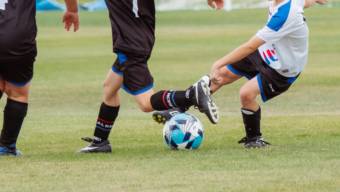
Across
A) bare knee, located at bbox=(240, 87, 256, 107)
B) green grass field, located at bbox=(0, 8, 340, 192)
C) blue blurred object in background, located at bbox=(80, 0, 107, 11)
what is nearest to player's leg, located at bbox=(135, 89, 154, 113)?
green grass field, located at bbox=(0, 8, 340, 192)

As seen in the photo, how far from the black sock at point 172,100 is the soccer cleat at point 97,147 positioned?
2.57 ft

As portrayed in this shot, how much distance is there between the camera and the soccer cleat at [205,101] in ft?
34.3

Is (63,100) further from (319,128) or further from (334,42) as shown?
(334,42)

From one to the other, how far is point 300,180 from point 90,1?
61.2 m

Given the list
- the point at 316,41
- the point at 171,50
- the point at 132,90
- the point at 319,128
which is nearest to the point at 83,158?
the point at 132,90

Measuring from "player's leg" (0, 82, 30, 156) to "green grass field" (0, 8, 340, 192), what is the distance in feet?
0.68

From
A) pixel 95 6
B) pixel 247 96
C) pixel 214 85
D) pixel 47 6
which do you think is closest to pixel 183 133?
pixel 247 96

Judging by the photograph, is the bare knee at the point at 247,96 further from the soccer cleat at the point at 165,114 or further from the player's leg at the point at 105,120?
the player's leg at the point at 105,120

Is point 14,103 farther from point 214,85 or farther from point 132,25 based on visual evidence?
point 214,85

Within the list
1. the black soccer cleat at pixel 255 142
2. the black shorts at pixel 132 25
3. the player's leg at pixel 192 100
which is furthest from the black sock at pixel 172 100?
the black soccer cleat at pixel 255 142

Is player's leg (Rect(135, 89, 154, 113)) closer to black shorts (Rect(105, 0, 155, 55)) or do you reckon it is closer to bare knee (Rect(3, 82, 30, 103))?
black shorts (Rect(105, 0, 155, 55))

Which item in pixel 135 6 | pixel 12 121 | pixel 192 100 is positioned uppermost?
pixel 135 6

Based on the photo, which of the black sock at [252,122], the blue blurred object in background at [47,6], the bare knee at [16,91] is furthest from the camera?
the blue blurred object in background at [47,6]

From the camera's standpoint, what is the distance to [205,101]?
34.3 feet
